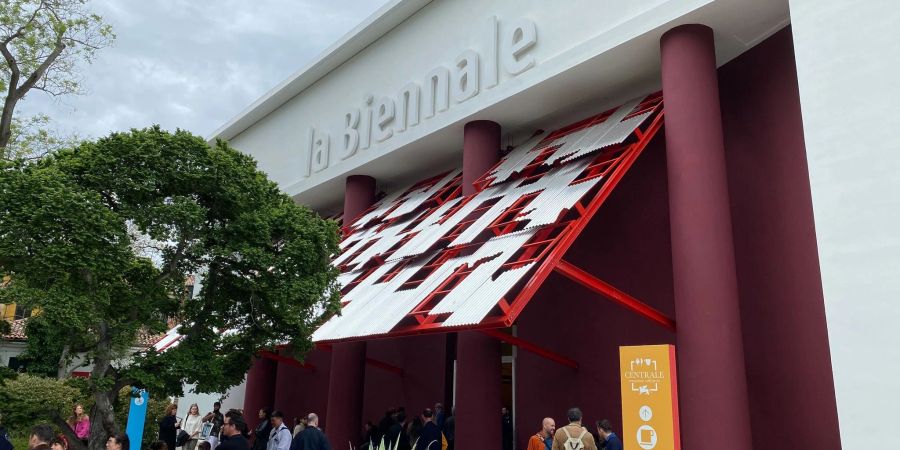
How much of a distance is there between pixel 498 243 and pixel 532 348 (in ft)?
7.81

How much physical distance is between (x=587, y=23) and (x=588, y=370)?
21.7ft

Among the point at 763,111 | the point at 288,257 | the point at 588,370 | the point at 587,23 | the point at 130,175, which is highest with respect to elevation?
the point at 587,23

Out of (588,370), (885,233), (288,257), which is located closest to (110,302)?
(288,257)

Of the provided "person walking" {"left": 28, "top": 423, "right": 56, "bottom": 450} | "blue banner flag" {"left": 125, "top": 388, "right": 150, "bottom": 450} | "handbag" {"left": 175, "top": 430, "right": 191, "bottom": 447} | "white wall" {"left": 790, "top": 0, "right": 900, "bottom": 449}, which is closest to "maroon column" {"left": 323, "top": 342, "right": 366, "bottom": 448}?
"handbag" {"left": 175, "top": 430, "right": 191, "bottom": 447}

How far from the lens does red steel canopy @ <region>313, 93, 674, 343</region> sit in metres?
9.91

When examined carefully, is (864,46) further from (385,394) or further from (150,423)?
(150,423)

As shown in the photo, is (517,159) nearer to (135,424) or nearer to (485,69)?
(485,69)

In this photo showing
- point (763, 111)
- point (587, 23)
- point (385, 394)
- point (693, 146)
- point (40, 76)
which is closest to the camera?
A: point (693, 146)

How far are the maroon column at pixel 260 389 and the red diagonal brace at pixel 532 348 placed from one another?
1276 centimetres

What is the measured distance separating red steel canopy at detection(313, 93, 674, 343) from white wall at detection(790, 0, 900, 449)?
9.04 ft

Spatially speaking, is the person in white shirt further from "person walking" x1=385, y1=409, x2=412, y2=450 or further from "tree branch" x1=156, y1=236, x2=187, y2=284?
"tree branch" x1=156, y1=236, x2=187, y2=284

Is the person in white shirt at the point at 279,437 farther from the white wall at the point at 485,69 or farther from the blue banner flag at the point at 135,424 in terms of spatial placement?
the white wall at the point at 485,69

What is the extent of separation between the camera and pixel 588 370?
13.2m

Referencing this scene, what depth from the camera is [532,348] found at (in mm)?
12453
